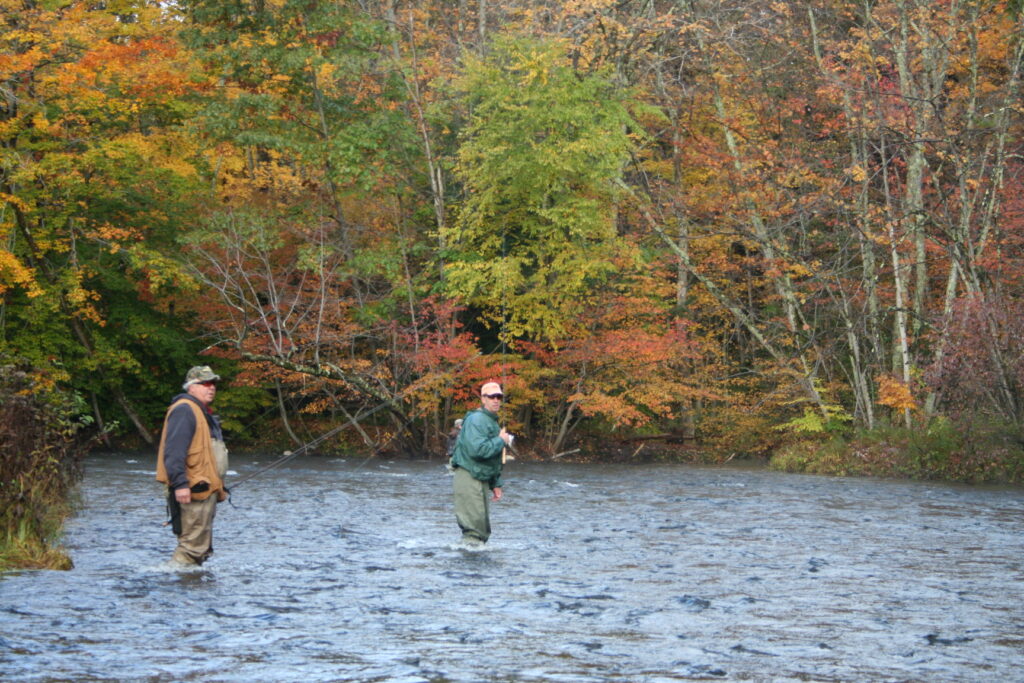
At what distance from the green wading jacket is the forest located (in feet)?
48.3

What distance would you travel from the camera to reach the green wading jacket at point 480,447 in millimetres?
11797

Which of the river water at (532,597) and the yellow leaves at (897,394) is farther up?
the yellow leaves at (897,394)

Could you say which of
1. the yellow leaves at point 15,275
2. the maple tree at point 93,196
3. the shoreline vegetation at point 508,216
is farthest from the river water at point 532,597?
the maple tree at point 93,196

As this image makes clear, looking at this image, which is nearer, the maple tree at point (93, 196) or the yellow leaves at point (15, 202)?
the yellow leaves at point (15, 202)

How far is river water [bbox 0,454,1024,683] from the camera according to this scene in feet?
24.2

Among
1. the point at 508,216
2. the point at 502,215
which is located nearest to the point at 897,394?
the point at 508,216

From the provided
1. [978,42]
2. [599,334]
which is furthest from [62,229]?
[978,42]

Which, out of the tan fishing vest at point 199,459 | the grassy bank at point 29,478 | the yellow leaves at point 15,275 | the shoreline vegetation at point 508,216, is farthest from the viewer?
the shoreline vegetation at point 508,216

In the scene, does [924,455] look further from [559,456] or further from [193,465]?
[193,465]

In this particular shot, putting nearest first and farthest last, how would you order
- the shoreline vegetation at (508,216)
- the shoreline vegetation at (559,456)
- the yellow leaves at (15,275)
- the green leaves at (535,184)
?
the shoreline vegetation at (559,456), the yellow leaves at (15,275), the shoreline vegetation at (508,216), the green leaves at (535,184)

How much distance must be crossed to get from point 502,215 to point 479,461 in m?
18.2

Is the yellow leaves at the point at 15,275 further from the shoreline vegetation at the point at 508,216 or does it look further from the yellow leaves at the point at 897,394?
the yellow leaves at the point at 897,394

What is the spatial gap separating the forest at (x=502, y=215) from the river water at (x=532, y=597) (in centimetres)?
1024

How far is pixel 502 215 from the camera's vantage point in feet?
96.9
